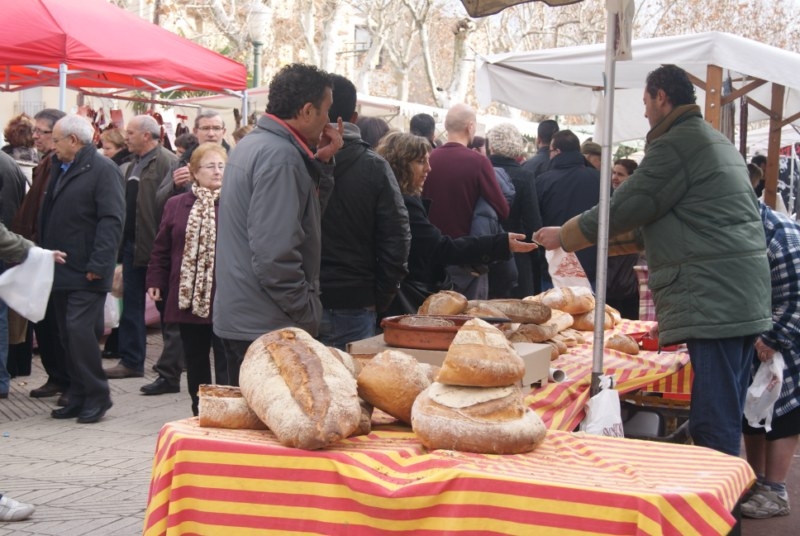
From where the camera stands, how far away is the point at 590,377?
406 centimetres

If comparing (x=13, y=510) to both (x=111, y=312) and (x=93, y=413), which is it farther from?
(x=111, y=312)

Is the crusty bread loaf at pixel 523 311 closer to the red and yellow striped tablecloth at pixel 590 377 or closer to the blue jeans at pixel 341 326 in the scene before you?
the red and yellow striped tablecloth at pixel 590 377

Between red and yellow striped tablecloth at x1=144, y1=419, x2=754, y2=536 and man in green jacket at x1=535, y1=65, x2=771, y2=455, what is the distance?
133cm

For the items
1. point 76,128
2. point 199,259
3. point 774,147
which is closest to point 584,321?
point 199,259

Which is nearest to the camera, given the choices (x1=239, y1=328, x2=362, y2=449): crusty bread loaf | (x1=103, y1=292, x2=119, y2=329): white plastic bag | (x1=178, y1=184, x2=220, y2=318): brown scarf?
(x1=239, y1=328, x2=362, y2=449): crusty bread loaf

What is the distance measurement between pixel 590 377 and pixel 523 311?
527 millimetres

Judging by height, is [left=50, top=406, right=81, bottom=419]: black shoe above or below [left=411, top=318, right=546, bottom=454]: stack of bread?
below

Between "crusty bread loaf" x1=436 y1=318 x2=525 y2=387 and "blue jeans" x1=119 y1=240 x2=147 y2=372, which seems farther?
"blue jeans" x1=119 y1=240 x2=147 y2=372

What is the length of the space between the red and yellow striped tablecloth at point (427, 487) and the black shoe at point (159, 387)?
5.19 meters

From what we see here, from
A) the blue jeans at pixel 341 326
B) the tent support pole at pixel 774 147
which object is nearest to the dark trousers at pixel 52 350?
the blue jeans at pixel 341 326

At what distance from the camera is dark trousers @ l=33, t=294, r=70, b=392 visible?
788 cm

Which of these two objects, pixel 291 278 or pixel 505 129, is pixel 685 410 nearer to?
pixel 291 278

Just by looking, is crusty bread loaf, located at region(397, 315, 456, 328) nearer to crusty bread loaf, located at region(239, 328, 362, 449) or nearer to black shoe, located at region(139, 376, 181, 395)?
crusty bread loaf, located at region(239, 328, 362, 449)

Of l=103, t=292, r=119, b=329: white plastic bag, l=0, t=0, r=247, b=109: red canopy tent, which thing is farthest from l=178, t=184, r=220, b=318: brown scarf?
l=0, t=0, r=247, b=109: red canopy tent
